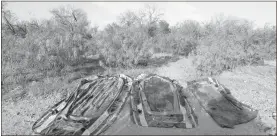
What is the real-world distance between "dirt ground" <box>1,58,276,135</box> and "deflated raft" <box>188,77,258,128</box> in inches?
5.8

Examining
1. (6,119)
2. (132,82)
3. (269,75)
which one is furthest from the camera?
(269,75)

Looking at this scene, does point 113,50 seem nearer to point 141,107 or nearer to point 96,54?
point 96,54

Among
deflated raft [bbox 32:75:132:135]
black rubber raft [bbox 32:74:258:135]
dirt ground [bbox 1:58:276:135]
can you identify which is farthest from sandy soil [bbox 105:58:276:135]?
deflated raft [bbox 32:75:132:135]

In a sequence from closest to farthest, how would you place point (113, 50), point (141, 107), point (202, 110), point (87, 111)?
point (87, 111)
point (141, 107)
point (202, 110)
point (113, 50)

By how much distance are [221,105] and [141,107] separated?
242cm

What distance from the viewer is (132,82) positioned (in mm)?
5883

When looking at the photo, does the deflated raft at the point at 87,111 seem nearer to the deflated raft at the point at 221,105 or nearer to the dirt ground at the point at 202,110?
the dirt ground at the point at 202,110

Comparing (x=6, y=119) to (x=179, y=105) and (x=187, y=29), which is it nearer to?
(x=179, y=105)

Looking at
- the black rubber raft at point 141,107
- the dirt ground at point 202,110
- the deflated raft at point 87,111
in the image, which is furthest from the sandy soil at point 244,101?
the deflated raft at point 87,111

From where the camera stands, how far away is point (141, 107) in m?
4.40

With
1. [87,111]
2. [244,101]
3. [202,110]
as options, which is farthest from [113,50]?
[244,101]

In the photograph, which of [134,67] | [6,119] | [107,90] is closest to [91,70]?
[134,67]

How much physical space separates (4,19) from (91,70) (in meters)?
9.83

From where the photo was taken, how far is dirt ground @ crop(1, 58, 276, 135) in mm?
3756
